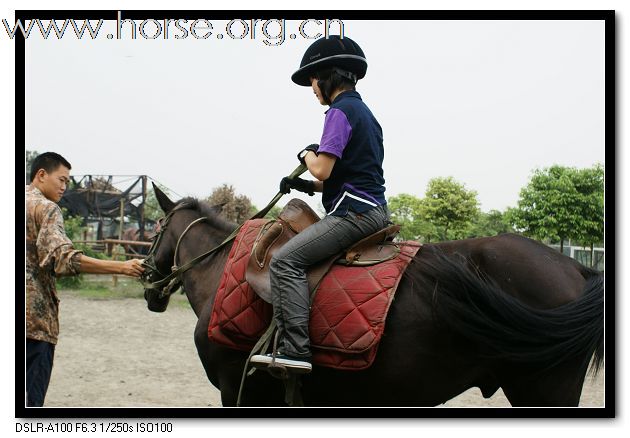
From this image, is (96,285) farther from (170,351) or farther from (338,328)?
(338,328)

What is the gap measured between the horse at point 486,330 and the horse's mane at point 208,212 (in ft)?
4.51

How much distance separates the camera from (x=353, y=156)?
3152mm

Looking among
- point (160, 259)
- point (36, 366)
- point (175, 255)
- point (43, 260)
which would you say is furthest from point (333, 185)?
point (36, 366)

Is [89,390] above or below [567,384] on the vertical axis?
below

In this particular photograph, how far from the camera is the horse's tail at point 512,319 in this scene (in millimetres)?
2936

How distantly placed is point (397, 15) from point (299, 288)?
2.29m

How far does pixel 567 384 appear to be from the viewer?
3.01 meters

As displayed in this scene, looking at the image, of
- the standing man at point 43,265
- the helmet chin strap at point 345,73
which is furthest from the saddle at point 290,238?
the standing man at point 43,265

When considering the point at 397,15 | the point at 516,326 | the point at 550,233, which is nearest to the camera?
the point at 516,326

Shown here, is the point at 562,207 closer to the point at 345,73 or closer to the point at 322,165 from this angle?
the point at 345,73

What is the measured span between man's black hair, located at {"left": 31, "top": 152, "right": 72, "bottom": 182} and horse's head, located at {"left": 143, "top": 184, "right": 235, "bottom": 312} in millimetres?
683

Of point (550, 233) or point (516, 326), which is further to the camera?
point (550, 233)

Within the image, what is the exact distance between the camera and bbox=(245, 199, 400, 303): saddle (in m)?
3.16
